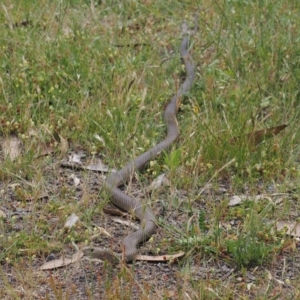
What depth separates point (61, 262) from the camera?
3912mm

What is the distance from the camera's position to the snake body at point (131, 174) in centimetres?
404

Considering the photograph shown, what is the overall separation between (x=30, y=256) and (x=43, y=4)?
2.92 metres

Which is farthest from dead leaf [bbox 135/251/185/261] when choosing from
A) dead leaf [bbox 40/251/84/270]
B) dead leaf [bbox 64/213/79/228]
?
dead leaf [bbox 64/213/79/228]

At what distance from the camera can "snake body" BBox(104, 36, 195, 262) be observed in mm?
4043

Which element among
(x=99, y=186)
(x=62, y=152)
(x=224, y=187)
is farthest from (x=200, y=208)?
(x=62, y=152)

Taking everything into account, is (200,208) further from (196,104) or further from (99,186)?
(196,104)

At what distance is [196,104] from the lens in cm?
529

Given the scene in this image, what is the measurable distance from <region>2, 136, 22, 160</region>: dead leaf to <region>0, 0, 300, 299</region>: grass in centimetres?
5

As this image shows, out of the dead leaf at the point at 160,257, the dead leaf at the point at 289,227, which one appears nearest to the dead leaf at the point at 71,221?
the dead leaf at the point at 160,257

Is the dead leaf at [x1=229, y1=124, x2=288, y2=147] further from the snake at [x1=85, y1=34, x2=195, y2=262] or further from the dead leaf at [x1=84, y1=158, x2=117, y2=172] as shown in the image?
the dead leaf at [x1=84, y1=158, x2=117, y2=172]

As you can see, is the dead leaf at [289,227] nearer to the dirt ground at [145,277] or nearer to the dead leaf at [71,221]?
the dirt ground at [145,277]

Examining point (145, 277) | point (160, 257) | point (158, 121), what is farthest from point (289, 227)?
point (158, 121)

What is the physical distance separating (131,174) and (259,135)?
0.78 metres

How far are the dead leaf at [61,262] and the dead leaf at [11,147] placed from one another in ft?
3.09
